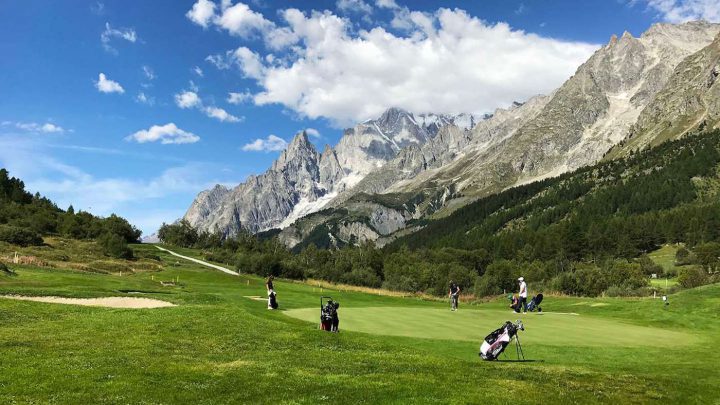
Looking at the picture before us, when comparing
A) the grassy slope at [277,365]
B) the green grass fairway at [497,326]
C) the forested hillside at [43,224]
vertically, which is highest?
the forested hillside at [43,224]

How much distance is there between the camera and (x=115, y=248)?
4080 inches

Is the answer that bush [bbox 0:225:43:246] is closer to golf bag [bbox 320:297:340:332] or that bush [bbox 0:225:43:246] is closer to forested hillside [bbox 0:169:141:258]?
forested hillside [bbox 0:169:141:258]

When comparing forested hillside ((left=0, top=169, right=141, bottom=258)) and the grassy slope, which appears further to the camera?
forested hillside ((left=0, top=169, right=141, bottom=258))

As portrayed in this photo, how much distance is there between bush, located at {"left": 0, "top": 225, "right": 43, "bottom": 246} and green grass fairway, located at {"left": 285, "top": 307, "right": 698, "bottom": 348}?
7106 cm

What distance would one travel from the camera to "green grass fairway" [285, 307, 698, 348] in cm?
2914

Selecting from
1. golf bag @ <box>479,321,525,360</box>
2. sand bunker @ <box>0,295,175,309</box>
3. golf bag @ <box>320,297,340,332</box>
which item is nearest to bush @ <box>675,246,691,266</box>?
golf bag @ <box>479,321,525,360</box>

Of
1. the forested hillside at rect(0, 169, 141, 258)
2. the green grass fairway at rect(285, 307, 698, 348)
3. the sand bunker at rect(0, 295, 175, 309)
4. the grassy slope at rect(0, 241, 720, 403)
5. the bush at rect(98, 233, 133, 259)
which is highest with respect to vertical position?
the forested hillside at rect(0, 169, 141, 258)

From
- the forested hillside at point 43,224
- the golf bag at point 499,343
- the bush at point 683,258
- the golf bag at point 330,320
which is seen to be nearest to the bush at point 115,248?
the forested hillside at point 43,224

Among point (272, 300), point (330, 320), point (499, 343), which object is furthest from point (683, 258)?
point (330, 320)

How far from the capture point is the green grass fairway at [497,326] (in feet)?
95.6

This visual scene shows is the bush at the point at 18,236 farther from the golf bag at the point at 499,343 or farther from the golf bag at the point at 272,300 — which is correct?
the golf bag at the point at 499,343

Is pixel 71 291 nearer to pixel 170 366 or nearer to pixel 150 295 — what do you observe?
pixel 150 295

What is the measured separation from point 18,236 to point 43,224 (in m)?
31.9

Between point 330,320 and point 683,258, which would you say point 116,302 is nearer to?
point 330,320
